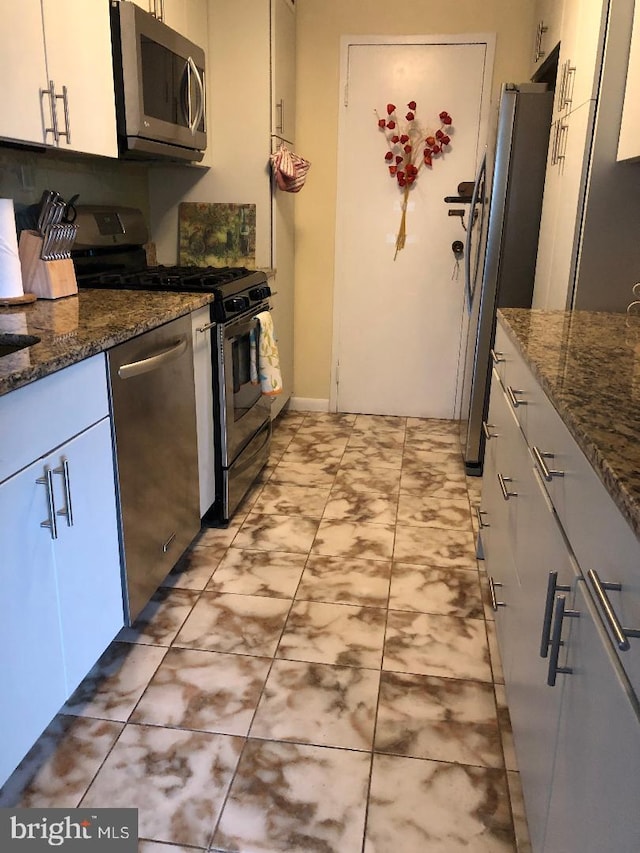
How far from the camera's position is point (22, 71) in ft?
5.99

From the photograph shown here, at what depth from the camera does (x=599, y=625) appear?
897 mm

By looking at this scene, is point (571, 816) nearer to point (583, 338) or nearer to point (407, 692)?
point (407, 692)

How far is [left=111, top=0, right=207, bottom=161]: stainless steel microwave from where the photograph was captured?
2350 millimetres

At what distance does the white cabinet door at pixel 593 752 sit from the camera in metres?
0.76

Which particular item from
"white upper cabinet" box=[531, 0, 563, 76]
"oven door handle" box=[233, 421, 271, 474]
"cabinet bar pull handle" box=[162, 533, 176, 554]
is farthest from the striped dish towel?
"white upper cabinet" box=[531, 0, 563, 76]

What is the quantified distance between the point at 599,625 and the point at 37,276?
197cm

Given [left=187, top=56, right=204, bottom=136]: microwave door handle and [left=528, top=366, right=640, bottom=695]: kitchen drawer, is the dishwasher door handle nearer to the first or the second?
[left=528, top=366, right=640, bottom=695]: kitchen drawer

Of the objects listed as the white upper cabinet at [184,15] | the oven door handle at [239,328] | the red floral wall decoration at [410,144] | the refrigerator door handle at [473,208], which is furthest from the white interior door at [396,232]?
the oven door handle at [239,328]

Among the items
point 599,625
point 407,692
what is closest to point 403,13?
point 407,692

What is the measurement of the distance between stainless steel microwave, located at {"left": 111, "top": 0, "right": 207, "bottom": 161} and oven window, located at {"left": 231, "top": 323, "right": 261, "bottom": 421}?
0.81 m

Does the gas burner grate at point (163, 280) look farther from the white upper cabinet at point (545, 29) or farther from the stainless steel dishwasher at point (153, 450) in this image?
the white upper cabinet at point (545, 29)

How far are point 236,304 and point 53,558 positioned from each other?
1.38 meters

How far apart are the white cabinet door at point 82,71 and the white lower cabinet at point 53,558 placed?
94 centimetres

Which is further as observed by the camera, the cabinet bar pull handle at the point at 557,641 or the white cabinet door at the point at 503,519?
the white cabinet door at the point at 503,519
